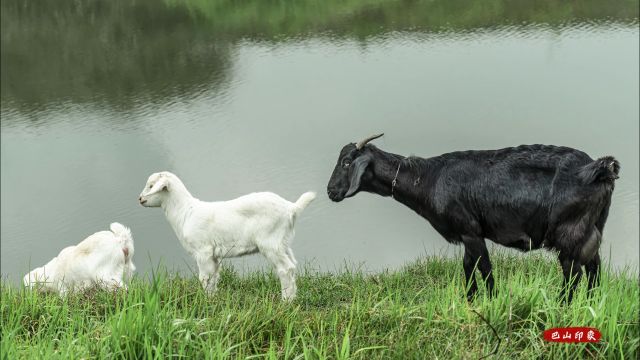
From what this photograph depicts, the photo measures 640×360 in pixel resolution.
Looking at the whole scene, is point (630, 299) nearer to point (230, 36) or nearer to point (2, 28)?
point (230, 36)

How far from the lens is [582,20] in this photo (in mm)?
21188

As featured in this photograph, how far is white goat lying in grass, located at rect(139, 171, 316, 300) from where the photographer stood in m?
6.80

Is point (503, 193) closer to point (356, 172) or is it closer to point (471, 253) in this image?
point (471, 253)

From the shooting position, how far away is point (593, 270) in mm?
6871

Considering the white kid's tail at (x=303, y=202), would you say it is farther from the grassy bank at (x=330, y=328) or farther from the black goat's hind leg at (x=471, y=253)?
the black goat's hind leg at (x=471, y=253)

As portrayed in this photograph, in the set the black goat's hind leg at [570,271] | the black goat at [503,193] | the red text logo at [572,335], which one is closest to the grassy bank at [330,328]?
the red text logo at [572,335]

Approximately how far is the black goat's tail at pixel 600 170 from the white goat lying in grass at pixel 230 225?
191cm

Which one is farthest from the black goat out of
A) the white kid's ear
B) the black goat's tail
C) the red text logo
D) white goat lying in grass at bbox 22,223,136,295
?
white goat lying in grass at bbox 22,223,136,295

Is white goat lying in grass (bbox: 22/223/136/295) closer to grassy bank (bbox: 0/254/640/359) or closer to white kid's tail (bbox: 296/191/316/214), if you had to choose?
grassy bank (bbox: 0/254/640/359)

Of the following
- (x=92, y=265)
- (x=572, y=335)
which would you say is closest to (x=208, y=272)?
(x=92, y=265)

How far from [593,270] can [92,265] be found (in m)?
3.71

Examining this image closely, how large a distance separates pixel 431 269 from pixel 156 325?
320 centimetres

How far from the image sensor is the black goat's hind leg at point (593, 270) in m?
6.83

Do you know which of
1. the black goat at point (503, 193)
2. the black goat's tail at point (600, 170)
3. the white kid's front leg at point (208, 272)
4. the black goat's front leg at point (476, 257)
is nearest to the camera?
the black goat's tail at point (600, 170)
